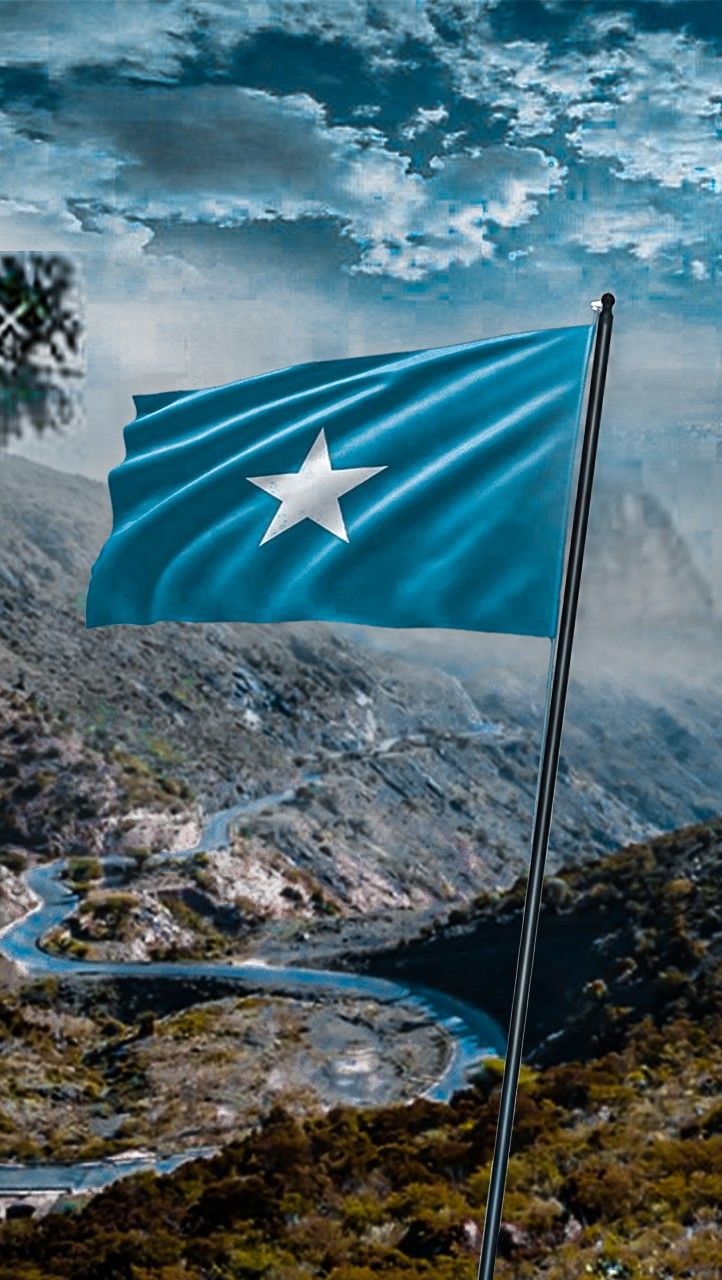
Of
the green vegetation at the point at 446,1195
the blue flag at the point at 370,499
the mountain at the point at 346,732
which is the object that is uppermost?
the blue flag at the point at 370,499

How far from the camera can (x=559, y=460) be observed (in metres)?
1.64

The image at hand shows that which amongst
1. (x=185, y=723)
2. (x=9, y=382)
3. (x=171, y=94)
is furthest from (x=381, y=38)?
(x=185, y=723)

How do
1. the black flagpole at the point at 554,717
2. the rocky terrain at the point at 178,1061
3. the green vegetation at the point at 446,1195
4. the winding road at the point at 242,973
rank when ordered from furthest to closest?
the winding road at the point at 242,973 → the rocky terrain at the point at 178,1061 → the green vegetation at the point at 446,1195 → the black flagpole at the point at 554,717

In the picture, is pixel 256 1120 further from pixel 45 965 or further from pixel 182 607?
pixel 182 607

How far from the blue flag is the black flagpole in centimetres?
3

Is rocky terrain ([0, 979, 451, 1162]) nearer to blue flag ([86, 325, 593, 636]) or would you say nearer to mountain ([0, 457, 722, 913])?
mountain ([0, 457, 722, 913])

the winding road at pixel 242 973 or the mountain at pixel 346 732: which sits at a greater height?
the mountain at pixel 346 732

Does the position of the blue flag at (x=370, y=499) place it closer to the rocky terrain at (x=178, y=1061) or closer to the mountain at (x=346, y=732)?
the rocky terrain at (x=178, y=1061)

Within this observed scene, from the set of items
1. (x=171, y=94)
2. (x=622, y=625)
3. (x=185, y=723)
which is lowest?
(x=185, y=723)

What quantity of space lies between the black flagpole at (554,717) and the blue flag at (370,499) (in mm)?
31

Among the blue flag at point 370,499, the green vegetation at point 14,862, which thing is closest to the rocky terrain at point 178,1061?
the green vegetation at point 14,862

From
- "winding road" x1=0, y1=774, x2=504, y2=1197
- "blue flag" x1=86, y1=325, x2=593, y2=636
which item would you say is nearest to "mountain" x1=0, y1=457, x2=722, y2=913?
"winding road" x1=0, y1=774, x2=504, y2=1197

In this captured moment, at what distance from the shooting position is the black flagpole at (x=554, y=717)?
1575mm

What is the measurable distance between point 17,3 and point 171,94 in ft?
2.29
